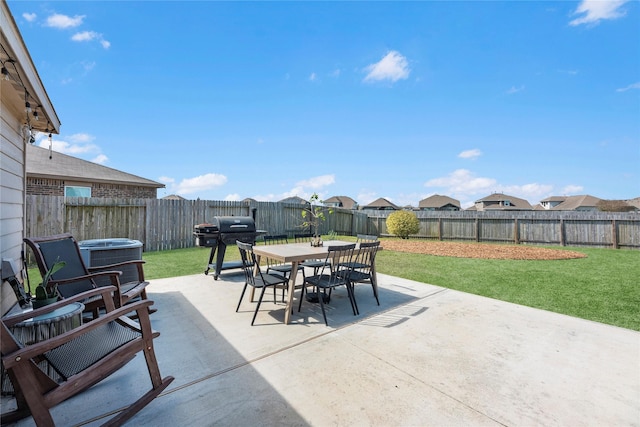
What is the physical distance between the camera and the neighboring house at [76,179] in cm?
961

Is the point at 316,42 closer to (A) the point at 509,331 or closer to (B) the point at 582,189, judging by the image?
(A) the point at 509,331

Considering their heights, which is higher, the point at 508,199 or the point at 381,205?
the point at 508,199

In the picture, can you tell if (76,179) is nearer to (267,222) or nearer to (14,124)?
(267,222)

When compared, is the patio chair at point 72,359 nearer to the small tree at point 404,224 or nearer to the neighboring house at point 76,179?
the neighboring house at point 76,179

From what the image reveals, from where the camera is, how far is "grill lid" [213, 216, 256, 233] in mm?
4961

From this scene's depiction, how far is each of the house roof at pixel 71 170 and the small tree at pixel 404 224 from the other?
11766mm

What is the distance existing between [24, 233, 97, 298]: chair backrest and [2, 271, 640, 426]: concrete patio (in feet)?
3.12

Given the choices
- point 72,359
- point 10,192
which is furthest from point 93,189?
point 72,359

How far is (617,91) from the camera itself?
30.9 ft

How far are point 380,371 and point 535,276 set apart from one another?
547 cm

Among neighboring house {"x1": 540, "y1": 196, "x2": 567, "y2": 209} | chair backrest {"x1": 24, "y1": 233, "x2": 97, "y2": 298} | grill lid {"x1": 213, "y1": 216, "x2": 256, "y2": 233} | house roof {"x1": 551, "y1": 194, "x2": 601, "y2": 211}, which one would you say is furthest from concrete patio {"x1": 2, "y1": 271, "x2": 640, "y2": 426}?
neighboring house {"x1": 540, "y1": 196, "x2": 567, "y2": 209}

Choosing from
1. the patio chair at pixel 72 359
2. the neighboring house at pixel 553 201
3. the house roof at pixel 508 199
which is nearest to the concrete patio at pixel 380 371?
the patio chair at pixel 72 359

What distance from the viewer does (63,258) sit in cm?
279

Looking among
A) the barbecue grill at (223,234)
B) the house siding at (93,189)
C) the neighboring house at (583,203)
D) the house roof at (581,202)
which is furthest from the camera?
the house roof at (581,202)
